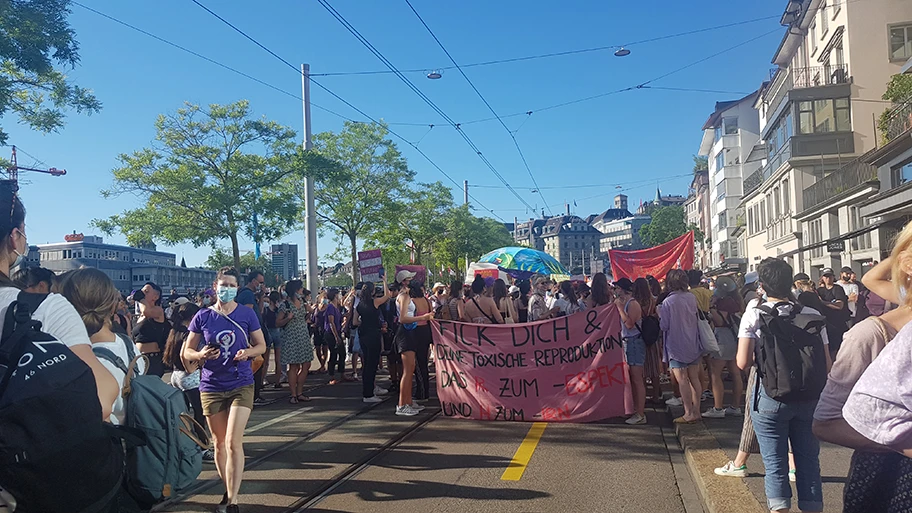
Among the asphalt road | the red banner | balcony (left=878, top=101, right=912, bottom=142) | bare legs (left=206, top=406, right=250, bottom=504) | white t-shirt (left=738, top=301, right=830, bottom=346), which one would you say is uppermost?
balcony (left=878, top=101, right=912, bottom=142)

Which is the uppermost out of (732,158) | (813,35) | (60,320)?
(813,35)

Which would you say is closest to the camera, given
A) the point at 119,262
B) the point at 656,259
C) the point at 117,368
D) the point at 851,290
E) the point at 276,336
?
the point at 117,368

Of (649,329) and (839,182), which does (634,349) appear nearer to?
(649,329)

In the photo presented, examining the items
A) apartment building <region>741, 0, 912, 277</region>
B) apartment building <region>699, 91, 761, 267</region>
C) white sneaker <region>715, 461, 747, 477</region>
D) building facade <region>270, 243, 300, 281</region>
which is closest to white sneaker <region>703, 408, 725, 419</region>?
white sneaker <region>715, 461, 747, 477</region>

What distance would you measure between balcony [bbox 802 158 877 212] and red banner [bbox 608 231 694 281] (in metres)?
12.1

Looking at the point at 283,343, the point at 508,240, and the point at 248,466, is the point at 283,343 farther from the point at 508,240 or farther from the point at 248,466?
the point at 508,240

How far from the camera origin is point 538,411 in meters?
8.16

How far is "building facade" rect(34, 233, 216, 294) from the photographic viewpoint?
58.2 metres

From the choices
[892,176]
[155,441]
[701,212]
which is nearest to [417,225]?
[892,176]

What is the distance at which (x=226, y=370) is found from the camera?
5.12m

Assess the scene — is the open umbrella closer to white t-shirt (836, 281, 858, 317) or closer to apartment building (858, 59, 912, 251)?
apartment building (858, 59, 912, 251)

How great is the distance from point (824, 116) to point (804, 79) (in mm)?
5353

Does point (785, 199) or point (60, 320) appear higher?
point (785, 199)

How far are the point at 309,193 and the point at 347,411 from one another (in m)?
13.0
